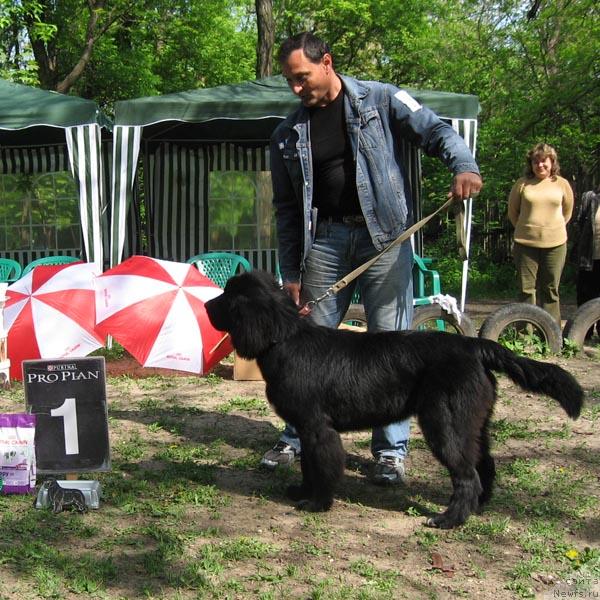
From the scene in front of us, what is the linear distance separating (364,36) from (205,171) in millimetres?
12454

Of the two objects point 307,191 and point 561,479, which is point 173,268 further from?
point 561,479

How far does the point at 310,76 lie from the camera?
11.0 feet

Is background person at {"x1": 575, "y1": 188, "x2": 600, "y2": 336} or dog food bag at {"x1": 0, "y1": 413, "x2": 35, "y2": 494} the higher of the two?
background person at {"x1": 575, "y1": 188, "x2": 600, "y2": 336}

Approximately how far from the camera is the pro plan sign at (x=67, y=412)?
11.5 ft

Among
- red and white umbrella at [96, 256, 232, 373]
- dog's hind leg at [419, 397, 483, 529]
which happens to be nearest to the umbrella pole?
red and white umbrella at [96, 256, 232, 373]

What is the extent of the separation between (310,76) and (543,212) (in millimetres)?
4477

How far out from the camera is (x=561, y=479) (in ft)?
12.5

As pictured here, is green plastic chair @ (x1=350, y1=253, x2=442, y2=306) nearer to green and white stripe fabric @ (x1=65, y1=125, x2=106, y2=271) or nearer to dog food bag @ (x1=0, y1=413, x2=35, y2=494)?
green and white stripe fabric @ (x1=65, y1=125, x2=106, y2=271)

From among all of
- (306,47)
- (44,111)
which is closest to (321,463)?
(306,47)

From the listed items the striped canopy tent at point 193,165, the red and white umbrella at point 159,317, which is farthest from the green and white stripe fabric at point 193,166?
the red and white umbrella at point 159,317

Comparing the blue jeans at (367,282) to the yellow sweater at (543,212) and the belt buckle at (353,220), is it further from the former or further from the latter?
the yellow sweater at (543,212)

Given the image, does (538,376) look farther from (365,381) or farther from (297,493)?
(297,493)

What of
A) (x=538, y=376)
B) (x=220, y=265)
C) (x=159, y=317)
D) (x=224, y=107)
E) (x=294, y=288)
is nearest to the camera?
(x=538, y=376)

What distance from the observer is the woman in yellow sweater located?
7180 mm
